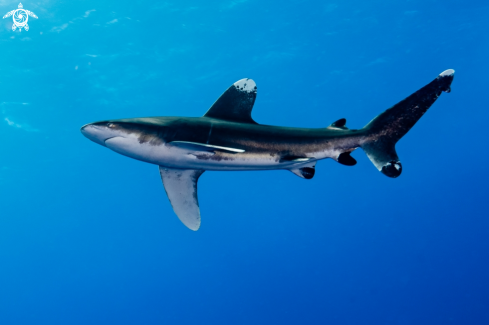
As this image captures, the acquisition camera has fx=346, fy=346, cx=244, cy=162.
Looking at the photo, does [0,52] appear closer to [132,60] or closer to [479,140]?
[132,60]

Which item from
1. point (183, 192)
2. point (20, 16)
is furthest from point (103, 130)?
point (20, 16)

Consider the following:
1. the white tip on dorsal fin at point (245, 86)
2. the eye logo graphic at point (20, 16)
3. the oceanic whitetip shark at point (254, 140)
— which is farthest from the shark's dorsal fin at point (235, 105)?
the eye logo graphic at point (20, 16)

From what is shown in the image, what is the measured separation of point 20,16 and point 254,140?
1579 centimetres

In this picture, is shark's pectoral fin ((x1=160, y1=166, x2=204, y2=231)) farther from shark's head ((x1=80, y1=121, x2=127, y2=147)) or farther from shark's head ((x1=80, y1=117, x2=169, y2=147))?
shark's head ((x1=80, y1=121, x2=127, y2=147))

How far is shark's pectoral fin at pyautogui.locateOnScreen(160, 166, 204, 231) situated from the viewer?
4629 mm

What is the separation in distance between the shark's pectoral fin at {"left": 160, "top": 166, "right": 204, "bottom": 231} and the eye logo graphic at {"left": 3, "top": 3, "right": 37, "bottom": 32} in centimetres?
1469

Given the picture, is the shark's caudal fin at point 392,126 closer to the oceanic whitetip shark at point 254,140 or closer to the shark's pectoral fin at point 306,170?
the oceanic whitetip shark at point 254,140

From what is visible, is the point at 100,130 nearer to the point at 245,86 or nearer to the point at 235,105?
the point at 235,105

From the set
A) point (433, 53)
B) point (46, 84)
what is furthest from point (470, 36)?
point (46, 84)

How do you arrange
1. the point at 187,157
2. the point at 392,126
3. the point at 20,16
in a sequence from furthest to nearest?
the point at 20,16 → the point at 392,126 → the point at 187,157

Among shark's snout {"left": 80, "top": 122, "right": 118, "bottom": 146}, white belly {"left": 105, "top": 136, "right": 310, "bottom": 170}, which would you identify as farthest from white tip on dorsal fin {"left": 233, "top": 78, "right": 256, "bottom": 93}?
shark's snout {"left": 80, "top": 122, "right": 118, "bottom": 146}

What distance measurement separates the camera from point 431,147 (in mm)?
38531

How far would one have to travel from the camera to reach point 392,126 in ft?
13.6

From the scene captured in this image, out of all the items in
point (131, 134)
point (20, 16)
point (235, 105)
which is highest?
point (20, 16)
